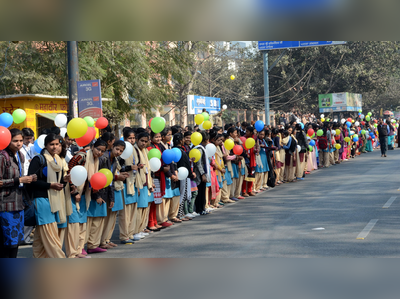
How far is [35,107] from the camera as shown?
49.7 ft

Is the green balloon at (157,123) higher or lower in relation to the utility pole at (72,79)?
lower

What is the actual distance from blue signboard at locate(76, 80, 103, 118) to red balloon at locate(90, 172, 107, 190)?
2.97 meters

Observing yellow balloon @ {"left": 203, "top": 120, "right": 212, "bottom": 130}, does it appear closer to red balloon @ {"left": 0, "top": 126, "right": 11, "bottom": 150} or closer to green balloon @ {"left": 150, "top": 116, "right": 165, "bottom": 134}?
green balloon @ {"left": 150, "top": 116, "right": 165, "bottom": 134}

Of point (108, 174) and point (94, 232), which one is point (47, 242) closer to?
point (94, 232)

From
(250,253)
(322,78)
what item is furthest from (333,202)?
(322,78)

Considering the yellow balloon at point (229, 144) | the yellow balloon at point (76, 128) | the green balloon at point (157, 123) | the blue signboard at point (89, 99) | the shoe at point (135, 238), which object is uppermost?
the blue signboard at point (89, 99)

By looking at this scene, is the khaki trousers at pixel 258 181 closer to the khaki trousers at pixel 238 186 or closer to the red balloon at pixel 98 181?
the khaki trousers at pixel 238 186

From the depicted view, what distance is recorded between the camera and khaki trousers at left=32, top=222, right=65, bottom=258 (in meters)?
7.16

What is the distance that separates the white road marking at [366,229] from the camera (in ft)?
27.3

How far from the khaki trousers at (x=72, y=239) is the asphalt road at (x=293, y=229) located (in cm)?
42

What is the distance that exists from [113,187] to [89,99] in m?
2.77

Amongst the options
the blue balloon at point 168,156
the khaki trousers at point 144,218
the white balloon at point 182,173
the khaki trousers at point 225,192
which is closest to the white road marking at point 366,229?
the white balloon at point 182,173

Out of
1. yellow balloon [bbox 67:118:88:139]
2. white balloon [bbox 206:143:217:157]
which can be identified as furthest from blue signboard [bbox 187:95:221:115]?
yellow balloon [bbox 67:118:88:139]
